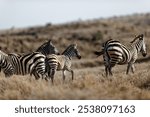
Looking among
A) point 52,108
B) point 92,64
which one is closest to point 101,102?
point 52,108

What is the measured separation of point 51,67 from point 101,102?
732 cm

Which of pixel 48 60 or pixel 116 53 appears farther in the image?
pixel 116 53

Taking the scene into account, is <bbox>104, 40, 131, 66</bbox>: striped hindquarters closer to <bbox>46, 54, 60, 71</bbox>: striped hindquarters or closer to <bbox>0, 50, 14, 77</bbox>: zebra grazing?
<bbox>46, 54, 60, 71</bbox>: striped hindquarters

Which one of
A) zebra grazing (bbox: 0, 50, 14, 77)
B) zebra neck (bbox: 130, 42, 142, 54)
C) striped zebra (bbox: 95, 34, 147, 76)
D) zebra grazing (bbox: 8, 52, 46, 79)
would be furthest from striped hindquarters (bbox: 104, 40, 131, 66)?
zebra grazing (bbox: 0, 50, 14, 77)

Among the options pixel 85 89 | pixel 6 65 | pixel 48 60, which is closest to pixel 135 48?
pixel 48 60

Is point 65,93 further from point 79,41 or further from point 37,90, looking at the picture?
point 79,41

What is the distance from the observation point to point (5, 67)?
19.8m

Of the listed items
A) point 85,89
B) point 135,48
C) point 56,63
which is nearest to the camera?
A: point 85,89

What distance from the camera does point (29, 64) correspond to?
63.7ft

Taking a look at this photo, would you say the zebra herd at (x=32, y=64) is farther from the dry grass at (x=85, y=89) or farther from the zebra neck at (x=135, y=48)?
the zebra neck at (x=135, y=48)

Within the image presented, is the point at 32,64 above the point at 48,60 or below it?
below

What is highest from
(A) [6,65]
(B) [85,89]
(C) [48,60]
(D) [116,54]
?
(D) [116,54]

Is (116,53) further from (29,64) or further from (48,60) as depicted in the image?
(29,64)

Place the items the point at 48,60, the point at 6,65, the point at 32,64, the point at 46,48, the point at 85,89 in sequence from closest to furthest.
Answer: the point at 85,89, the point at 32,64, the point at 6,65, the point at 48,60, the point at 46,48
